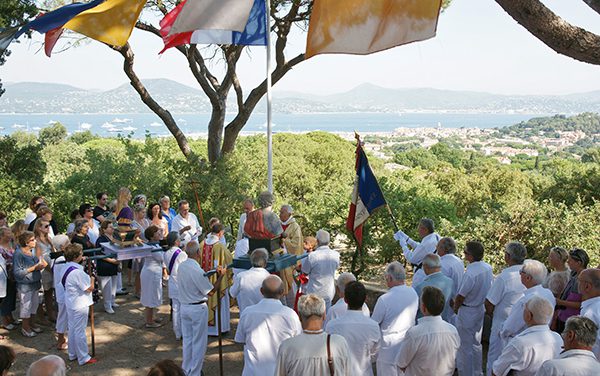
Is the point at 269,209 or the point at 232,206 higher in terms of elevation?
the point at 269,209

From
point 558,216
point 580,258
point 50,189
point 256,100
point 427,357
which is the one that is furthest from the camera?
point 256,100

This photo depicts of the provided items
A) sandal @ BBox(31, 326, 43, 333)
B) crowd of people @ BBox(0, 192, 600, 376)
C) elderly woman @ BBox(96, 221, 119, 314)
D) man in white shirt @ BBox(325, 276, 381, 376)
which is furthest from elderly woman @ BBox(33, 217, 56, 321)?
man in white shirt @ BBox(325, 276, 381, 376)

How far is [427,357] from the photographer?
5.32 meters

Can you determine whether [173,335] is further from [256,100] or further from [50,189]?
[256,100]

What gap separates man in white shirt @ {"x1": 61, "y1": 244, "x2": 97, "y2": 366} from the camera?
7.98 m

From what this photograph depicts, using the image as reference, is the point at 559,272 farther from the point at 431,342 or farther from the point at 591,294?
the point at 431,342

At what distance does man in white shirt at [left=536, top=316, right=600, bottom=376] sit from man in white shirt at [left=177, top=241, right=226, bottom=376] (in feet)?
14.3

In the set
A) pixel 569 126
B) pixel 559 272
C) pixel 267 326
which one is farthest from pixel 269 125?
pixel 569 126

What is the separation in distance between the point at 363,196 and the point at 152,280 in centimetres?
368

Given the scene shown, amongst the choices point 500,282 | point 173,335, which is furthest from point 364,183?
point 173,335

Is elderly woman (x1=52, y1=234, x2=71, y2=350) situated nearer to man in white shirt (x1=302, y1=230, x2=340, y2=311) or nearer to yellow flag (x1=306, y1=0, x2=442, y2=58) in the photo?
man in white shirt (x1=302, y1=230, x2=340, y2=311)

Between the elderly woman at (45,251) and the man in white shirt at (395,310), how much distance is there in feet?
18.2

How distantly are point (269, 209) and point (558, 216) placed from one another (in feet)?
20.3

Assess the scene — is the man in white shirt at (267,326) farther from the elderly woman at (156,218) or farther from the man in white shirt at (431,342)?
the elderly woman at (156,218)
